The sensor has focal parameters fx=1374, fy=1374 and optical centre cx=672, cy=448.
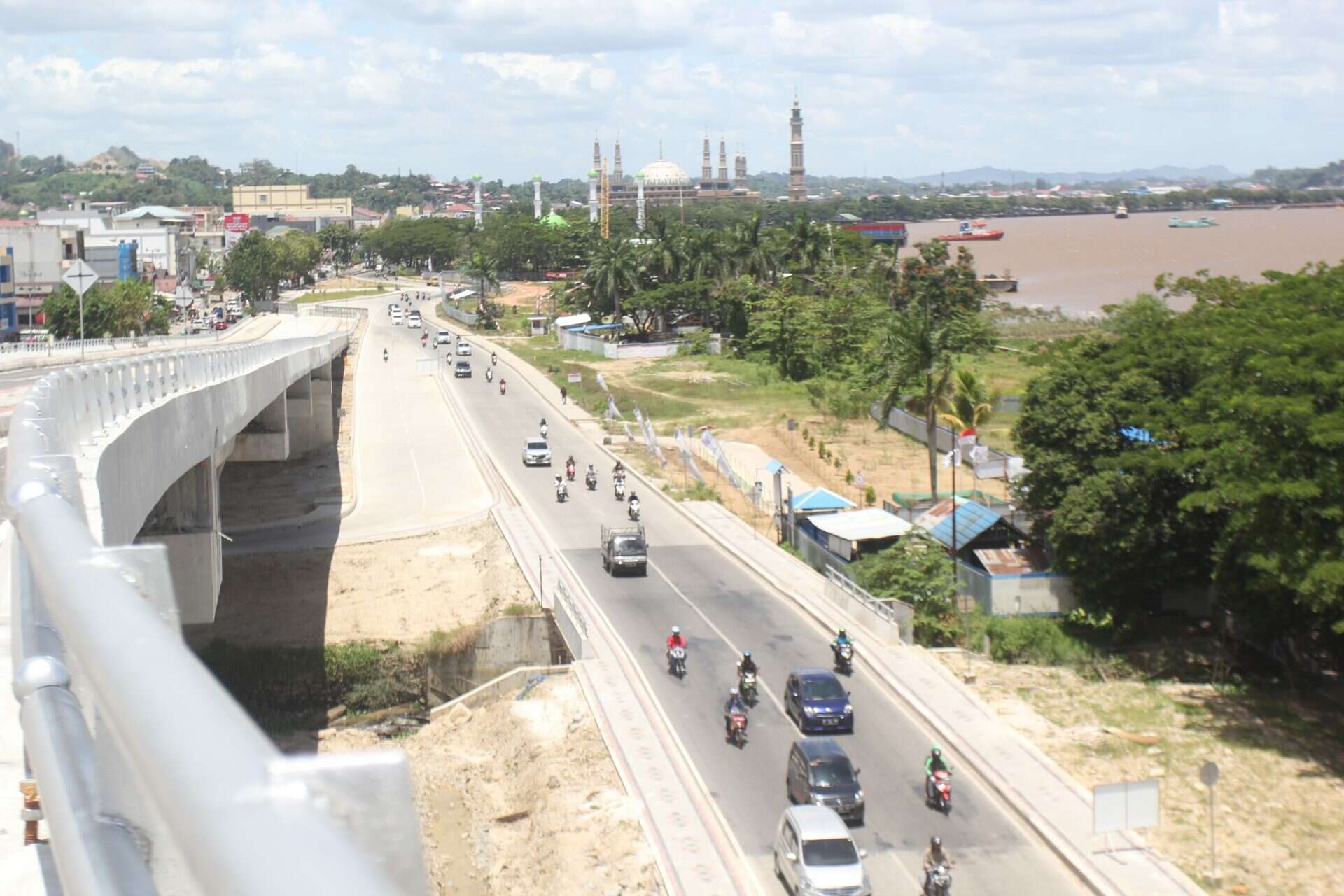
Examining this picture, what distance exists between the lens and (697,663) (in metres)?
26.9

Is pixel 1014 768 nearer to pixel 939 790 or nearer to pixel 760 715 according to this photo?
pixel 939 790

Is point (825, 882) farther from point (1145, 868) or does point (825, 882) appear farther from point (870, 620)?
point (870, 620)

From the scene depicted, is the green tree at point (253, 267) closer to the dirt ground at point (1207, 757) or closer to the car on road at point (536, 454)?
the car on road at point (536, 454)

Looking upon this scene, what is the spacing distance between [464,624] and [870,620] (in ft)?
31.0

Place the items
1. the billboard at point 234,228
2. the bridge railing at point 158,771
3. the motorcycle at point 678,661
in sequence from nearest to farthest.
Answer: the bridge railing at point 158,771 < the motorcycle at point 678,661 < the billboard at point 234,228

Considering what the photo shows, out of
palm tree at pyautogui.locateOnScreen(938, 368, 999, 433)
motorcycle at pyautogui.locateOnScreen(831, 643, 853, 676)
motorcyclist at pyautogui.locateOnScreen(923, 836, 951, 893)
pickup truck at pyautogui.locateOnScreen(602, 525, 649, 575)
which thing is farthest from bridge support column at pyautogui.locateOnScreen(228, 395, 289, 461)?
motorcyclist at pyautogui.locateOnScreen(923, 836, 951, 893)

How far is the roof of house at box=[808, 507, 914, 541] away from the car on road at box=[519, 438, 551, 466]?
659 inches

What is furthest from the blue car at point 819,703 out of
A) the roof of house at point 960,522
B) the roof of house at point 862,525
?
the roof of house at point 862,525

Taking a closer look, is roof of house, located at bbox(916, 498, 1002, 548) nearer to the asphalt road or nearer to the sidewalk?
the sidewalk

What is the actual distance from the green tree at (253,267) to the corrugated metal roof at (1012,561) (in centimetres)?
11201

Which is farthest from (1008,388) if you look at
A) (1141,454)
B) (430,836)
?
(430,836)

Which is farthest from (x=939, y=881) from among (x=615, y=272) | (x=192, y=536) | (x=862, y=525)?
(x=615, y=272)

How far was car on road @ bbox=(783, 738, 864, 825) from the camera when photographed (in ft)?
63.0

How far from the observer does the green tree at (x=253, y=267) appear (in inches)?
5251
